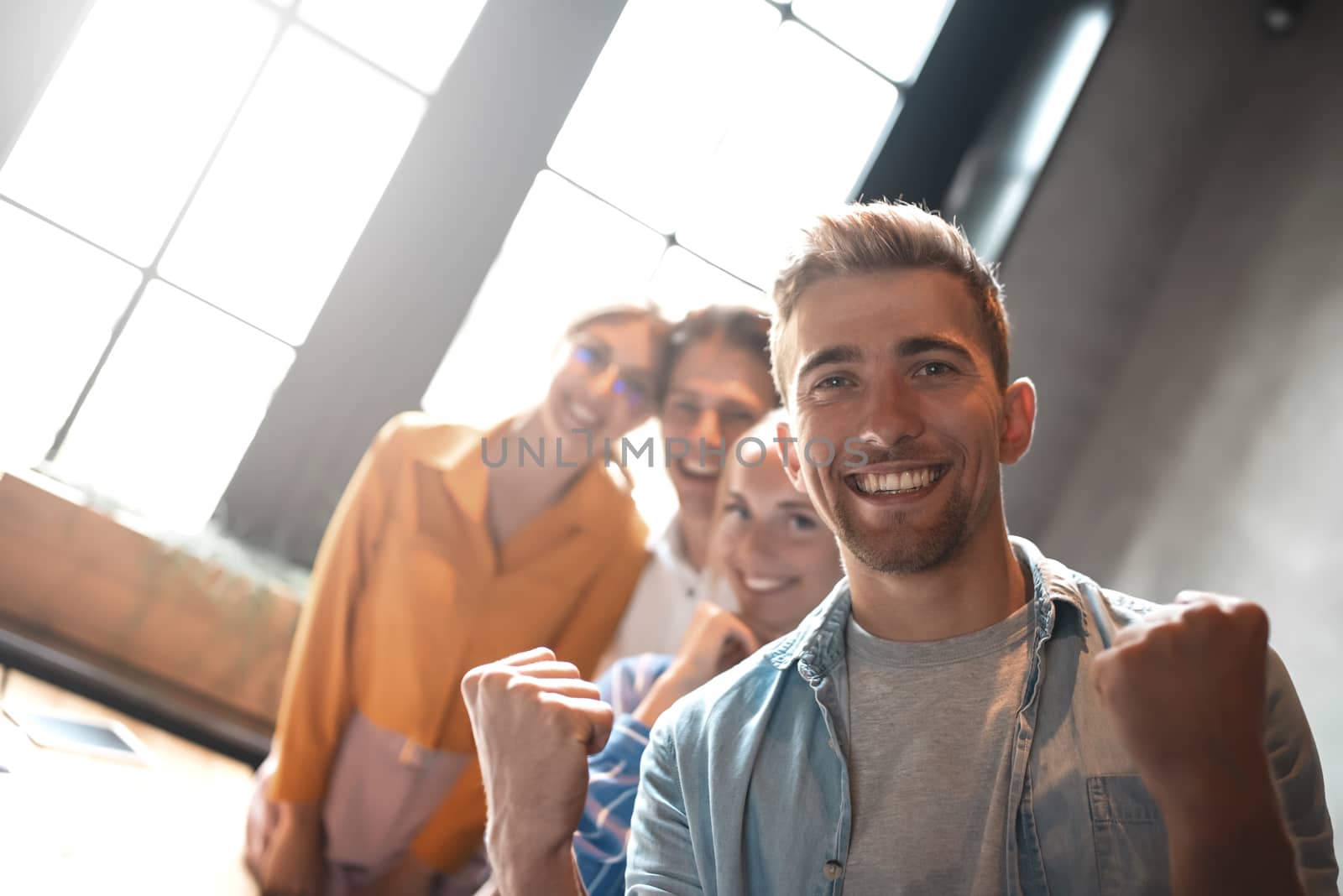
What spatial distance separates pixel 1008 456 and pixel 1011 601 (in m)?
0.13

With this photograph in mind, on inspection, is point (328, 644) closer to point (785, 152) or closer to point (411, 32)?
point (411, 32)

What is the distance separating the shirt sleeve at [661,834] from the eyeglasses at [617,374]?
0.55 metres

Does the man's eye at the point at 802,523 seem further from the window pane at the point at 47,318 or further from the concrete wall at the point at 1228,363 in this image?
the window pane at the point at 47,318

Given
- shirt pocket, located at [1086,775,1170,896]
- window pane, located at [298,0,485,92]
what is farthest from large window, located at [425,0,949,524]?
shirt pocket, located at [1086,775,1170,896]

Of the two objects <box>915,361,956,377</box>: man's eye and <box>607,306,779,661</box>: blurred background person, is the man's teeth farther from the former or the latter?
<box>607,306,779,661</box>: blurred background person

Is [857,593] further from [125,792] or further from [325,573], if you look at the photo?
[125,792]

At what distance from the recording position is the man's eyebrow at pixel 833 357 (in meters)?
0.83

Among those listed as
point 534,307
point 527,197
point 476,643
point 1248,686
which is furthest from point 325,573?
point 1248,686

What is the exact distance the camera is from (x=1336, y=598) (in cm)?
103

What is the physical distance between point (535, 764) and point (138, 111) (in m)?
1.36

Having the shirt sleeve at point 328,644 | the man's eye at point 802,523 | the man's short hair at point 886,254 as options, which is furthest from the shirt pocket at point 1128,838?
the shirt sleeve at point 328,644

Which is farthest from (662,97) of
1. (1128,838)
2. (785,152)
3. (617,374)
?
(1128,838)

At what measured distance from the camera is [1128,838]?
0.68 meters

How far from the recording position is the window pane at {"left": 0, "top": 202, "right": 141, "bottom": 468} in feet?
5.01
